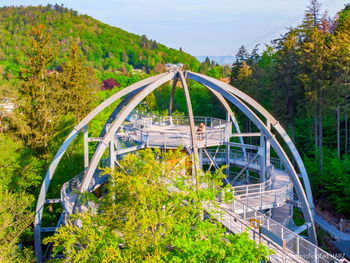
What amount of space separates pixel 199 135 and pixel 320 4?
2477 centimetres

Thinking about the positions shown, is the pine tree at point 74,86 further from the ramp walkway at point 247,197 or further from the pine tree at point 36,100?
the ramp walkway at point 247,197

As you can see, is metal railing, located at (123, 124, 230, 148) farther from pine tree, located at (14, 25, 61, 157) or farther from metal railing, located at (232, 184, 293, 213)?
pine tree, located at (14, 25, 61, 157)

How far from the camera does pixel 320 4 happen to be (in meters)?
33.6

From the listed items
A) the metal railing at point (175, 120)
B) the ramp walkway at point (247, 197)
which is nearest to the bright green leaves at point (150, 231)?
the ramp walkway at point (247, 197)

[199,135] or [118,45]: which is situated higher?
[118,45]

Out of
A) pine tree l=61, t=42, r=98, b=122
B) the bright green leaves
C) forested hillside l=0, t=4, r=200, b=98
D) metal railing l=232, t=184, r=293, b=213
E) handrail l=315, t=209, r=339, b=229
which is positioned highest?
forested hillside l=0, t=4, r=200, b=98

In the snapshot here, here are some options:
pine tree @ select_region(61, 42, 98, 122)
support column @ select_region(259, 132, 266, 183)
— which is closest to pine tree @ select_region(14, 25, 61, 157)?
pine tree @ select_region(61, 42, 98, 122)

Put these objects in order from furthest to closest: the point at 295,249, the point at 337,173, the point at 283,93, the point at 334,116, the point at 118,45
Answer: the point at 118,45
the point at 283,93
the point at 334,116
the point at 337,173
the point at 295,249

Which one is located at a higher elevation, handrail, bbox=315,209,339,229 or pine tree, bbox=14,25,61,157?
pine tree, bbox=14,25,61,157

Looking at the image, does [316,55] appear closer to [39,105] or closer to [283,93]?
[283,93]

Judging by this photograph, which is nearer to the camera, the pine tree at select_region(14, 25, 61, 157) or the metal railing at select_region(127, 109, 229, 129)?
the metal railing at select_region(127, 109, 229, 129)

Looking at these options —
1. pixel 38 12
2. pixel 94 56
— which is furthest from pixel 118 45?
pixel 38 12

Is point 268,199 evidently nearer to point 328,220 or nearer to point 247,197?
point 247,197

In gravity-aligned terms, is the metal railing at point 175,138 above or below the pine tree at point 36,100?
below
